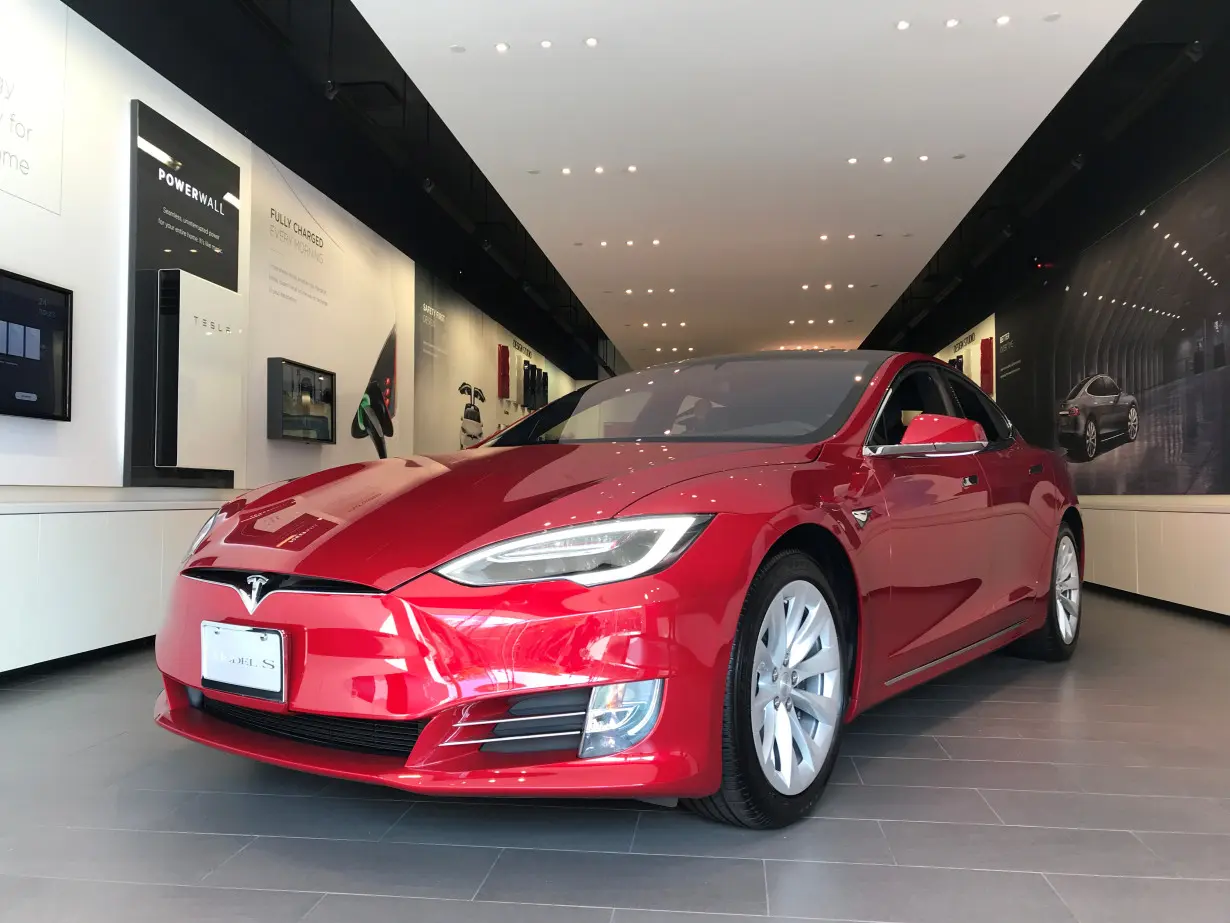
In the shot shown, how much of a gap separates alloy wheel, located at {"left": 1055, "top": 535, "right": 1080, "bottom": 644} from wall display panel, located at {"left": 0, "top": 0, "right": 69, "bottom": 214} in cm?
469

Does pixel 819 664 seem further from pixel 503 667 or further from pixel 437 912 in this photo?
pixel 437 912

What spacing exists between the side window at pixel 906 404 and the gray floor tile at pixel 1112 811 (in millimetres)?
930

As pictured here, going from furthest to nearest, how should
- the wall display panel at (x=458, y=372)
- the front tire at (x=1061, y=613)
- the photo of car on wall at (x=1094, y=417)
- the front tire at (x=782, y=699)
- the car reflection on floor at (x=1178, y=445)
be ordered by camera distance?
the wall display panel at (x=458, y=372) → the photo of car on wall at (x=1094, y=417) → the car reflection on floor at (x=1178, y=445) → the front tire at (x=1061, y=613) → the front tire at (x=782, y=699)

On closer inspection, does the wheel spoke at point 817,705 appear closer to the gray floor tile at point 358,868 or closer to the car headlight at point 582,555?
the car headlight at point 582,555

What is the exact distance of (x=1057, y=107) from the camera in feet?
21.3

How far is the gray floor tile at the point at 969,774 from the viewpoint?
2.22m

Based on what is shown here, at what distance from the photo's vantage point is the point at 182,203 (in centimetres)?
502

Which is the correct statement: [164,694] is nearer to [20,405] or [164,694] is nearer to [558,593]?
[558,593]

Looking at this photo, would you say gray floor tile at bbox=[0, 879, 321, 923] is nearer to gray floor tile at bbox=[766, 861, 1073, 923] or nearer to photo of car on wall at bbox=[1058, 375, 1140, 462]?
gray floor tile at bbox=[766, 861, 1073, 923]

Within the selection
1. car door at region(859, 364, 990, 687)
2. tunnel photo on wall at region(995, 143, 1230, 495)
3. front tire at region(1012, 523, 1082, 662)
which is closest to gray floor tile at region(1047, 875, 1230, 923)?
car door at region(859, 364, 990, 687)

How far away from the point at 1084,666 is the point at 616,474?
2969mm

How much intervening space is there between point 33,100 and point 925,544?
4228 mm

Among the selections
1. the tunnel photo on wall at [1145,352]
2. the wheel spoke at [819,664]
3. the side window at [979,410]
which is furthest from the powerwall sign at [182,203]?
the tunnel photo on wall at [1145,352]

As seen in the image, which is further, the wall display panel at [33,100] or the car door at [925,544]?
the wall display panel at [33,100]
